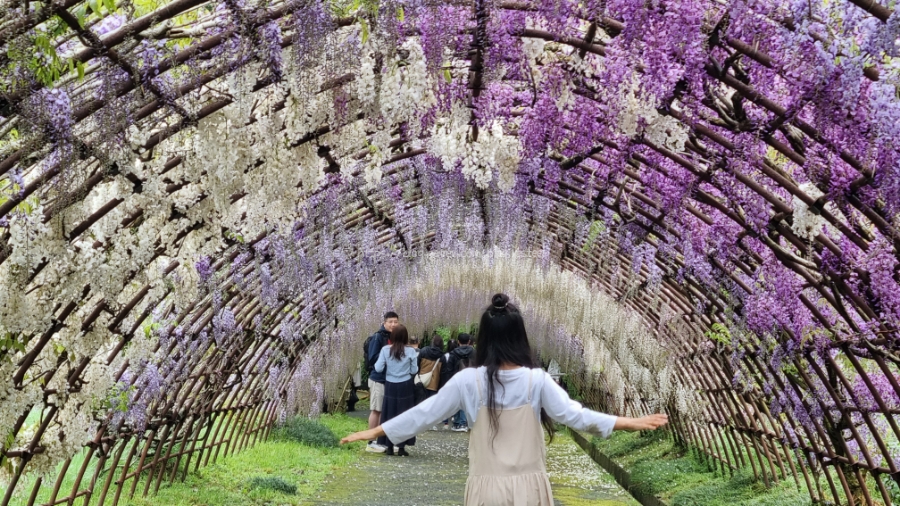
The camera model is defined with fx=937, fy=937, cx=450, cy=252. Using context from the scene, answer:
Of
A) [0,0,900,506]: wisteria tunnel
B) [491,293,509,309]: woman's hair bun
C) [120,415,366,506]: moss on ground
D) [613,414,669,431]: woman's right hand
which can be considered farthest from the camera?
[120,415,366,506]: moss on ground

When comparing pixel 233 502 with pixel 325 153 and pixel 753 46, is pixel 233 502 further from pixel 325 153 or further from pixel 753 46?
pixel 753 46

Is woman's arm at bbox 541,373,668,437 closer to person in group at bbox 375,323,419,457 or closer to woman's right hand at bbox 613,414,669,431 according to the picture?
woman's right hand at bbox 613,414,669,431

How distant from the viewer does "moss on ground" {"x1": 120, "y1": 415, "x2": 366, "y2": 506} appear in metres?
7.59

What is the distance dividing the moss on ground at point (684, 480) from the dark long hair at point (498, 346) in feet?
13.8

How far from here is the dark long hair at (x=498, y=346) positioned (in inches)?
138

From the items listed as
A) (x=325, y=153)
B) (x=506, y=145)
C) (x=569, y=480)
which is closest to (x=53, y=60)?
(x=325, y=153)

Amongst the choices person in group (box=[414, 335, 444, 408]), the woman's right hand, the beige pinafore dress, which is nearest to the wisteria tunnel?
the woman's right hand

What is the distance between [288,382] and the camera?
12477mm

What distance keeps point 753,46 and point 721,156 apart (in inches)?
47.6

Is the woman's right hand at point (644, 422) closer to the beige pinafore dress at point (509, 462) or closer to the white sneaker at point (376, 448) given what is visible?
the beige pinafore dress at point (509, 462)

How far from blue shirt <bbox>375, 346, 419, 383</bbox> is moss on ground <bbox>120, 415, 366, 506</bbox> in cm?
111

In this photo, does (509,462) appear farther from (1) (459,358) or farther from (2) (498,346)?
(1) (459,358)

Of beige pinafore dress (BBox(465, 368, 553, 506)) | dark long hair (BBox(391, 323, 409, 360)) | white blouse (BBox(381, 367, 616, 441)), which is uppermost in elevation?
dark long hair (BBox(391, 323, 409, 360))

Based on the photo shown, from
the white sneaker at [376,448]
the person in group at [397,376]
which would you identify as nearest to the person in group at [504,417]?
the person in group at [397,376]
